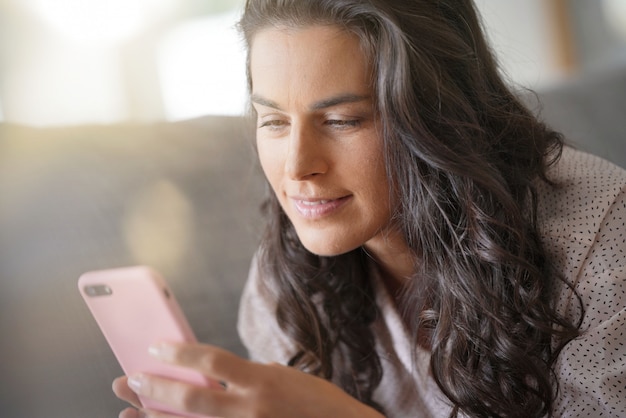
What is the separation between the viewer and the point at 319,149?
2.82 ft

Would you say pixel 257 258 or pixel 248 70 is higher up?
pixel 248 70

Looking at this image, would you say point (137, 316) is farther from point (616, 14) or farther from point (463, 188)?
point (616, 14)

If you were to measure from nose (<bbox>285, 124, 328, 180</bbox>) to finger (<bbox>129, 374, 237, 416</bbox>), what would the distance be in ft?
0.91

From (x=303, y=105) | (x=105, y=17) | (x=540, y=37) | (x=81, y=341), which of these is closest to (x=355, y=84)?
(x=303, y=105)

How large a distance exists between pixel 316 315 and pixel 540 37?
2.58m

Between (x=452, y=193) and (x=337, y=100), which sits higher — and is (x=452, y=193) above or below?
below

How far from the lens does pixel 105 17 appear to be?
2275 mm

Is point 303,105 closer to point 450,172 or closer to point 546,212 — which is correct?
point 450,172

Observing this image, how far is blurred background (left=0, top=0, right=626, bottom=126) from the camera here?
1.37 meters

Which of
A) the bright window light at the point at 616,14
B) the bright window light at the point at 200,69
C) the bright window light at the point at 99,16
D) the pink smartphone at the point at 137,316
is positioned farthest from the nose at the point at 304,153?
the bright window light at the point at 616,14

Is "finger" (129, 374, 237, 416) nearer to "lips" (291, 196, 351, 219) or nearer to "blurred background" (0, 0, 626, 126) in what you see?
"lips" (291, 196, 351, 219)

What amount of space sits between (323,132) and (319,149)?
2 cm

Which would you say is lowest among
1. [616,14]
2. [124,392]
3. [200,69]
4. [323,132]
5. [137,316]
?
[616,14]

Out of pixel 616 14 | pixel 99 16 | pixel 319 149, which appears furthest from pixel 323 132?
pixel 616 14
